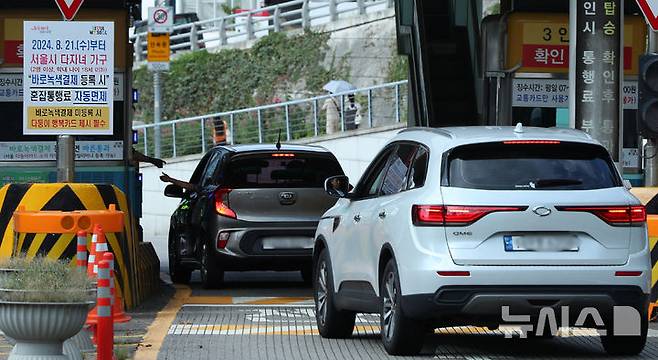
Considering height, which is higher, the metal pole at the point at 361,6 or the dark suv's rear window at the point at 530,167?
the metal pole at the point at 361,6

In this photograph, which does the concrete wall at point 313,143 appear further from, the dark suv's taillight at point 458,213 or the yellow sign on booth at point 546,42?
the dark suv's taillight at point 458,213

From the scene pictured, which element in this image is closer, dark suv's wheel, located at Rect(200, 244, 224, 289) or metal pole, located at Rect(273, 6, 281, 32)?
dark suv's wheel, located at Rect(200, 244, 224, 289)

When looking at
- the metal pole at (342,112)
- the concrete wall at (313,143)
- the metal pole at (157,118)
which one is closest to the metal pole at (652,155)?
the concrete wall at (313,143)

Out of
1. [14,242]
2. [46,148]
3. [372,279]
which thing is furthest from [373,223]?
[46,148]

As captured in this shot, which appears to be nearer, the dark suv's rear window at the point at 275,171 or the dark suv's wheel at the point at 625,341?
the dark suv's wheel at the point at 625,341

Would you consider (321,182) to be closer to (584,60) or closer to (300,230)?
(300,230)

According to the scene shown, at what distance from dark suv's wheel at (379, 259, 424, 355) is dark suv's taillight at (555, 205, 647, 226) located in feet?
4.23

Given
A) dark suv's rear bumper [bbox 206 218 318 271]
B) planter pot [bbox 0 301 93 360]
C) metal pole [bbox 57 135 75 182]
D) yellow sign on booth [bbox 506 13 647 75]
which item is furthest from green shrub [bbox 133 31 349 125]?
planter pot [bbox 0 301 93 360]

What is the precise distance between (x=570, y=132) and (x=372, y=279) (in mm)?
1830

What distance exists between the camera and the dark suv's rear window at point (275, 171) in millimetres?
17719

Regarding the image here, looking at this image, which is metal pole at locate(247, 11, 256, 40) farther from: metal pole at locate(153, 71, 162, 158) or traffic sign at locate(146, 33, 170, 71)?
traffic sign at locate(146, 33, 170, 71)

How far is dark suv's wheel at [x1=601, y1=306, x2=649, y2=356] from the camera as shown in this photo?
11102 millimetres

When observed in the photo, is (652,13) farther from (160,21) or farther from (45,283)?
(160,21)

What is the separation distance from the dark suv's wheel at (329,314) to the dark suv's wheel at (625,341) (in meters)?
2.16
